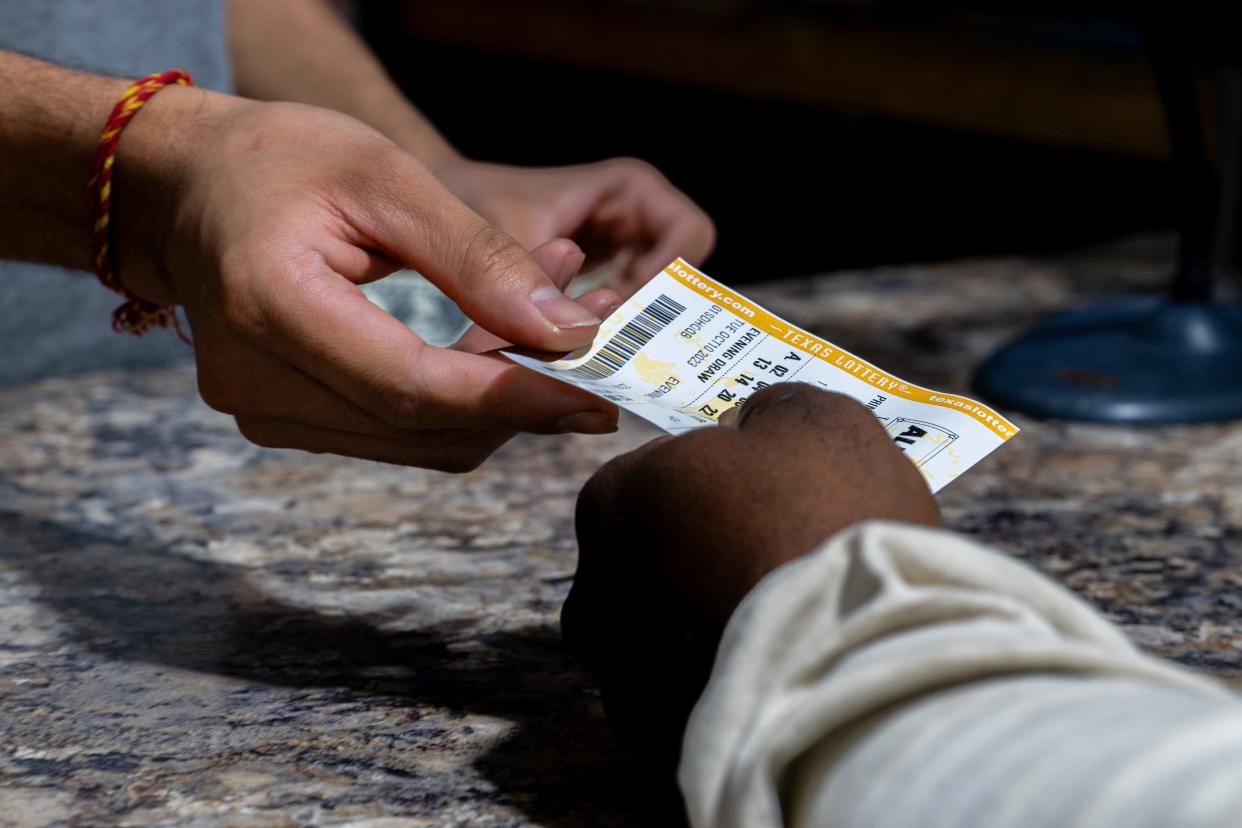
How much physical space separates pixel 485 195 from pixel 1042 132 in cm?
170

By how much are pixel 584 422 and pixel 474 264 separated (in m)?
0.10

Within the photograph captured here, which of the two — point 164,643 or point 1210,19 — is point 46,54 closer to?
point 164,643

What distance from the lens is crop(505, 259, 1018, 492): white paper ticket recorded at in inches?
28.2

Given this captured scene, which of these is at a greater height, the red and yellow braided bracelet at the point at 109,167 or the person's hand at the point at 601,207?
the red and yellow braided bracelet at the point at 109,167

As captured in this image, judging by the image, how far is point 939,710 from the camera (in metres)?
0.47

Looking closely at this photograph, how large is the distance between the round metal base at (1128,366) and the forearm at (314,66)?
57 cm

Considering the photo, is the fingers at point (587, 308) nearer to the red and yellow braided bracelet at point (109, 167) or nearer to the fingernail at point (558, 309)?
the fingernail at point (558, 309)

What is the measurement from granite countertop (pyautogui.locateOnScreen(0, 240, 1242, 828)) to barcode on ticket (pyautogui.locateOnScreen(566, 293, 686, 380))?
16 centimetres

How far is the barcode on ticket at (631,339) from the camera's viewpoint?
2.51 ft

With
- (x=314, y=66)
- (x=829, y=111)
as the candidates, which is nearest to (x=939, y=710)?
(x=314, y=66)

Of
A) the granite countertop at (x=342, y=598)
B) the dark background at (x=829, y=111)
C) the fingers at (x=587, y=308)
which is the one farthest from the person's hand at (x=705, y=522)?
the dark background at (x=829, y=111)

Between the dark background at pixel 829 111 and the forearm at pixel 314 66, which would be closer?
the forearm at pixel 314 66

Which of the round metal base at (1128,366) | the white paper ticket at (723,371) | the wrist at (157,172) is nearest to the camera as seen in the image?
the white paper ticket at (723,371)

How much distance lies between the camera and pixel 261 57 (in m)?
1.46
